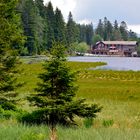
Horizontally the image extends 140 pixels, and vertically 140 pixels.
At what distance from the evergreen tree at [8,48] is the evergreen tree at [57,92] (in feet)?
16.8

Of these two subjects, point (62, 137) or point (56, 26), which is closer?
point (62, 137)

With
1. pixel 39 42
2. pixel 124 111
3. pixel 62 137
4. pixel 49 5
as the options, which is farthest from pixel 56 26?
pixel 62 137

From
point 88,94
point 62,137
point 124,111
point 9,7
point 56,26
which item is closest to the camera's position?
point 62,137

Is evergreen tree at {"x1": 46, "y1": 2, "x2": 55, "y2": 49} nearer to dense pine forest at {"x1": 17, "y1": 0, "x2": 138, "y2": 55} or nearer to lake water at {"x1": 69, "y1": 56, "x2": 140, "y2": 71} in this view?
dense pine forest at {"x1": 17, "y1": 0, "x2": 138, "y2": 55}

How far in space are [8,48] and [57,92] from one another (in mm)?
6496

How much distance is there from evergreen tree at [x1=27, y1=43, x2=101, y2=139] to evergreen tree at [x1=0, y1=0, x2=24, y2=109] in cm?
512

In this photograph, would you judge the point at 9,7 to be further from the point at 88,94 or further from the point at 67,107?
the point at 88,94

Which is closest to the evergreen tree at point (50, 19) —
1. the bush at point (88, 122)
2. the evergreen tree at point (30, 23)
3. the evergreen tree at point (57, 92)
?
the evergreen tree at point (30, 23)

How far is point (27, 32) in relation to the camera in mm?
121750

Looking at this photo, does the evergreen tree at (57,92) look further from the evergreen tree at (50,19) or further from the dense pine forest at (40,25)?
the evergreen tree at (50,19)

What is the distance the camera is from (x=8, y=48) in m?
20.4

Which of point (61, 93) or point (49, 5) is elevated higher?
point (49, 5)

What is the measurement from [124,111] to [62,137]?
11752 mm

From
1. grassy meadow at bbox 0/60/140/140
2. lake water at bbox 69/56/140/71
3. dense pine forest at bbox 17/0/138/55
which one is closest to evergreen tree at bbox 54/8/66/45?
dense pine forest at bbox 17/0/138/55
